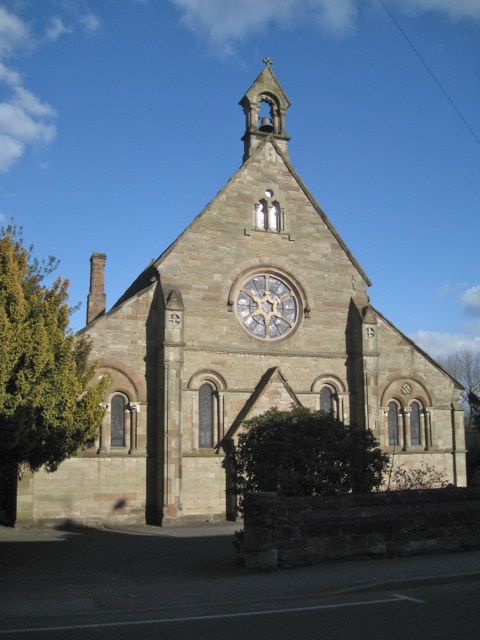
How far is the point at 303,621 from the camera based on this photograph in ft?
24.8

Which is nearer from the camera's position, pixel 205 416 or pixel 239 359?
pixel 205 416

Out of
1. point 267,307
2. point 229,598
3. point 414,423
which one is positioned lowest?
point 229,598

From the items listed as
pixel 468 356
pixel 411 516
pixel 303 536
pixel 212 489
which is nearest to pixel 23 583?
pixel 303 536

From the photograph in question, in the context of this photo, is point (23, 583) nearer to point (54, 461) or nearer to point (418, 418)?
point (54, 461)

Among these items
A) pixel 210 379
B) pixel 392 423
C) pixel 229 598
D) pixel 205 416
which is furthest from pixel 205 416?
pixel 229 598

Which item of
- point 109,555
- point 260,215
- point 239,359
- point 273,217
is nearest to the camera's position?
point 109,555

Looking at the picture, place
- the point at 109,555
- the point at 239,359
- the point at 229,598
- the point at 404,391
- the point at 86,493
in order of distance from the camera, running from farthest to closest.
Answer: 1. the point at 404,391
2. the point at 239,359
3. the point at 86,493
4. the point at 109,555
5. the point at 229,598

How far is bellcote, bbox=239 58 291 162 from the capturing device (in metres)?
25.0

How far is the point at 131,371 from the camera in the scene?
2091 centimetres

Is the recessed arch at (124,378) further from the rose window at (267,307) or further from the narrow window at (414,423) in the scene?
the narrow window at (414,423)

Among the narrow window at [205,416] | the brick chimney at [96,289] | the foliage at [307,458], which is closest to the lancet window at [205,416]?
the narrow window at [205,416]

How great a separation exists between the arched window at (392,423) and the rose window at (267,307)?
16.6ft

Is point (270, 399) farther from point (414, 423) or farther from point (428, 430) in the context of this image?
point (428, 430)

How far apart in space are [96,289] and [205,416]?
14.0 m
